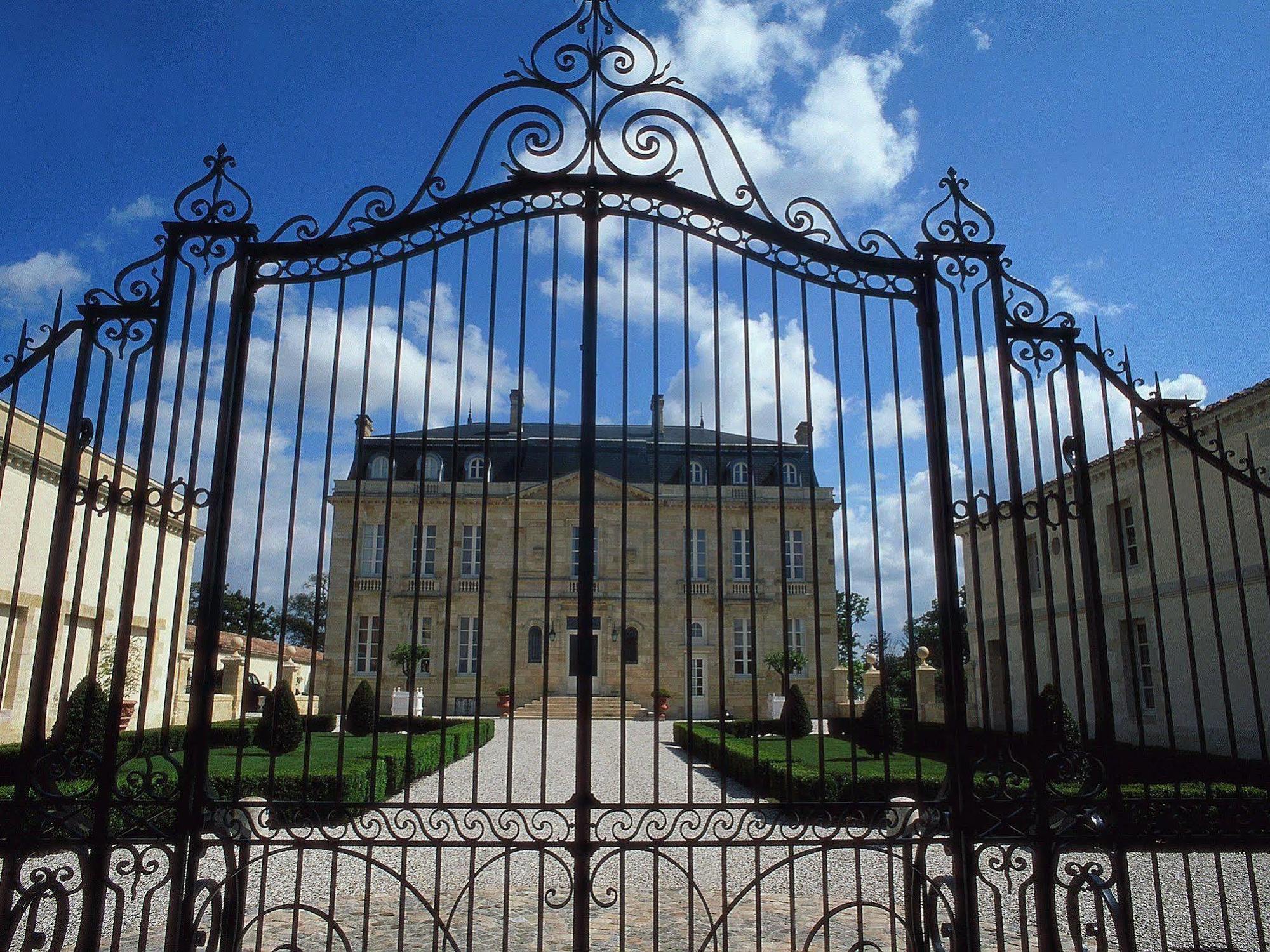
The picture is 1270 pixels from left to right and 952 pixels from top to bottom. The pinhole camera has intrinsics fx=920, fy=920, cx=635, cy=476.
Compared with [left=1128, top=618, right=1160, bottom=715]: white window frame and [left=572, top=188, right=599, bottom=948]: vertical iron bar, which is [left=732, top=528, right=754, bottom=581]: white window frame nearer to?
[left=1128, top=618, right=1160, bottom=715]: white window frame

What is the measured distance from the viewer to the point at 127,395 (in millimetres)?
4410

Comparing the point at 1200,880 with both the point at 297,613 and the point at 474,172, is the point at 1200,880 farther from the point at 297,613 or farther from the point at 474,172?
the point at 297,613

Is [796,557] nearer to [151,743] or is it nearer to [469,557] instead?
[469,557]

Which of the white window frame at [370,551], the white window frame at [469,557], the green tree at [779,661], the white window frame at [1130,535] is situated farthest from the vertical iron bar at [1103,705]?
the white window frame at [469,557]

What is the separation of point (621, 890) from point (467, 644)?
23.2 m

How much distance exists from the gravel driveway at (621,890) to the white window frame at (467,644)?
1572cm

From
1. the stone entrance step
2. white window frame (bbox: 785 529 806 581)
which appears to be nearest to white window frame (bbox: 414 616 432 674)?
the stone entrance step

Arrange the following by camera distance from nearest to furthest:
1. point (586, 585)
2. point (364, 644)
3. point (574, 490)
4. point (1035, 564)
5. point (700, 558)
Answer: point (586, 585) → point (1035, 564) → point (364, 644) → point (574, 490) → point (700, 558)

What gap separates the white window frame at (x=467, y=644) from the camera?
25.9 meters

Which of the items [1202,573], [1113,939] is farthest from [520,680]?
[1113,939]

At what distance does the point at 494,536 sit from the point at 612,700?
19.2ft

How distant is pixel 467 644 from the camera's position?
26.2 m

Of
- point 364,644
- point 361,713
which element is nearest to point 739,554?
point 364,644

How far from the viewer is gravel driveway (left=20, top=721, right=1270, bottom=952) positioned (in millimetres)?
3854
